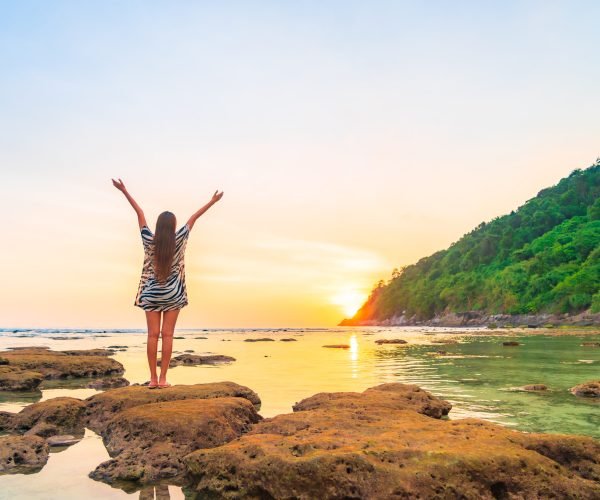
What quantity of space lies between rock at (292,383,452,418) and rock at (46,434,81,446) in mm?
3478

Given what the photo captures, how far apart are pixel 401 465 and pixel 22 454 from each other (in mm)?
4296

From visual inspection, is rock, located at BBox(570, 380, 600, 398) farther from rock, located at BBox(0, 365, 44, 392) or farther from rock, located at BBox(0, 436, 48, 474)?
rock, located at BBox(0, 365, 44, 392)

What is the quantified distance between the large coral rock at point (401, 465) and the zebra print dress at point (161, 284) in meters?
3.57

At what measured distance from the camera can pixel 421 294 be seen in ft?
521

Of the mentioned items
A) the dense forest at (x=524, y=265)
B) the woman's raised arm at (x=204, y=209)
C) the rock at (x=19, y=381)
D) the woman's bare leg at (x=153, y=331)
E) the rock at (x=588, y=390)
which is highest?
the dense forest at (x=524, y=265)

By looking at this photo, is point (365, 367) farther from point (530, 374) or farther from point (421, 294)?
point (421, 294)

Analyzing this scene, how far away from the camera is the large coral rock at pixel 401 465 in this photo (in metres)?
4.45

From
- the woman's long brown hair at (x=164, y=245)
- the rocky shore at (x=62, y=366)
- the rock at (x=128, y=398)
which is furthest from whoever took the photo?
the rocky shore at (x=62, y=366)

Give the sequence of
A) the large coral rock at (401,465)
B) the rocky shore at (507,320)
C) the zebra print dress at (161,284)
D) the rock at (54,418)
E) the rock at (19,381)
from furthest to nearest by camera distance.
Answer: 1. the rocky shore at (507,320)
2. the rock at (19,381)
3. the zebra print dress at (161,284)
4. the rock at (54,418)
5. the large coral rock at (401,465)

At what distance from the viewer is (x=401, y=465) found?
4559mm

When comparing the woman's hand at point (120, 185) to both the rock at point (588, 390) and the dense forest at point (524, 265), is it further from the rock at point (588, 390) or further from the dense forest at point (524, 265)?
the dense forest at point (524, 265)

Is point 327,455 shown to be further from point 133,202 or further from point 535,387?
point 535,387

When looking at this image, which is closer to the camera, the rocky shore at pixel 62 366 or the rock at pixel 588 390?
the rock at pixel 588 390

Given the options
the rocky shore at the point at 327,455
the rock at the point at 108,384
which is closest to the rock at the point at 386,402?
the rocky shore at the point at 327,455
